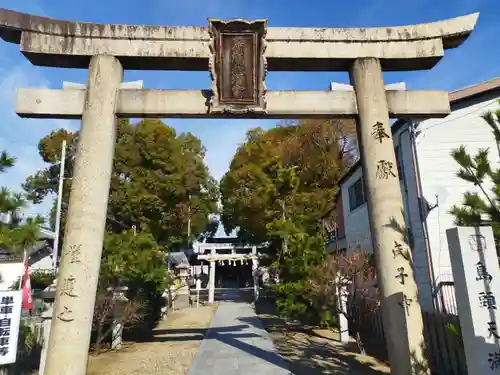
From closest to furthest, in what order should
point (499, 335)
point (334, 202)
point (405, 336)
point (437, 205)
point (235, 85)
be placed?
point (499, 335) < point (405, 336) < point (235, 85) < point (437, 205) < point (334, 202)

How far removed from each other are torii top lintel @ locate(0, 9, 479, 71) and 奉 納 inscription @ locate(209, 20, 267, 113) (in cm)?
38

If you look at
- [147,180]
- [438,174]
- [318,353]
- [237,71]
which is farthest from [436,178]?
[147,180]

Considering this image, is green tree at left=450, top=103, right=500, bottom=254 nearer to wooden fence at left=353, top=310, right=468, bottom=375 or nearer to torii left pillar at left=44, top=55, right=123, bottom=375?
wooden fence at left=353, top=310, right=468, bottom=375

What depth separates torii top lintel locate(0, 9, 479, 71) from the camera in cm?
665

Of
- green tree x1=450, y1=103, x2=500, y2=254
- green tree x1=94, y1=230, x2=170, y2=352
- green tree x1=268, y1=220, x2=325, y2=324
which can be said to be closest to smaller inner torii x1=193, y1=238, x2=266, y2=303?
green tree x1=94, y1=230, x2=170, y2=352

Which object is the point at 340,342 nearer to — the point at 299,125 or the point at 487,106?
the point at 487,106

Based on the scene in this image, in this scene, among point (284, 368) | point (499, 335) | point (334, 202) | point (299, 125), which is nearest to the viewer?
point (499, 335)

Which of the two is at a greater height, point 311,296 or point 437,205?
point 437,205

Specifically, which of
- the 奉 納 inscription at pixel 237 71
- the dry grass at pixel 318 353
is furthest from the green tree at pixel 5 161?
A: the dry grass at pixel 318 353

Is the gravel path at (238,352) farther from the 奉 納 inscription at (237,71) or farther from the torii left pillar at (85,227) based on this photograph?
the 奉 納 inscription at (237,71)

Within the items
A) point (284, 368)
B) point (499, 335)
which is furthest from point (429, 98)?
point (284, 368)

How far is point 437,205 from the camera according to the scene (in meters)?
9.94

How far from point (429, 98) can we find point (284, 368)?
638 centimetres

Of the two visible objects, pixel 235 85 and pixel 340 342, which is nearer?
pixel 235 85
